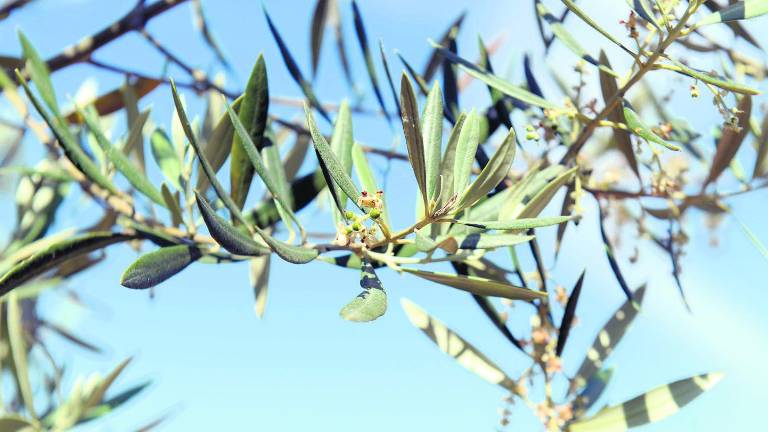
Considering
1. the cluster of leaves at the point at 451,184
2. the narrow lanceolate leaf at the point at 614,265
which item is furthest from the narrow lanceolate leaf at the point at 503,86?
the narrow lanceolate leaf at the point at 614,265

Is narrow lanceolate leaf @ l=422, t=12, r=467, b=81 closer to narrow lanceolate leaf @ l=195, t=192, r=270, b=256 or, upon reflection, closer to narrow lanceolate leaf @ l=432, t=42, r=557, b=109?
narrow lanceolate leaf @ l=432, t=42, r=557, b=109

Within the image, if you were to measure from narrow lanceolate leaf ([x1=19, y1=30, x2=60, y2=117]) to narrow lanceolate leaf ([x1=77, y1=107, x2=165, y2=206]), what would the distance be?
4 cm

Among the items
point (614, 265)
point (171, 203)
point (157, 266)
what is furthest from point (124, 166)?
point (614, 265)

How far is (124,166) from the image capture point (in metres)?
1.13

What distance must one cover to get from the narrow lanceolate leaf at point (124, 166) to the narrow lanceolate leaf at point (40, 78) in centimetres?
4

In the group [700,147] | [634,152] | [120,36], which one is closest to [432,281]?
[634,152]

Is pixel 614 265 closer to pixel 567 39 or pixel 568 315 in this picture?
pixel 568 315

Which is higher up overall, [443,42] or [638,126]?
[443,42]

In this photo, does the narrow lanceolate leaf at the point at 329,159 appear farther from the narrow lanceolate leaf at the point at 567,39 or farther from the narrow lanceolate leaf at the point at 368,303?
the narrow lanceolate leaf at the point at 567,39

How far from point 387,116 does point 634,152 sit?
54 cm

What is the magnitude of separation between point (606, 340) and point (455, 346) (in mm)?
299

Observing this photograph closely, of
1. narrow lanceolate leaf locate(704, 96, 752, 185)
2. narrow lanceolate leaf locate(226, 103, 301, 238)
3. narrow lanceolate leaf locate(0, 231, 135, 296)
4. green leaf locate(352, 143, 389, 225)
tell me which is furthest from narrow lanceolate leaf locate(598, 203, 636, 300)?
narrow lanceolate leaf locate(0, 231, 135, 296)

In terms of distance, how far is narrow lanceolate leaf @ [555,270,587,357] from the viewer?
1.16m

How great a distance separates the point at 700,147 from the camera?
161 cm
